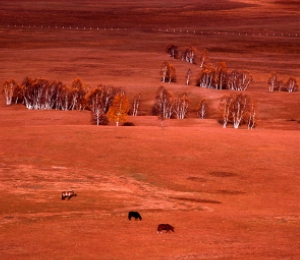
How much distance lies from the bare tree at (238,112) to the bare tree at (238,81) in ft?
103

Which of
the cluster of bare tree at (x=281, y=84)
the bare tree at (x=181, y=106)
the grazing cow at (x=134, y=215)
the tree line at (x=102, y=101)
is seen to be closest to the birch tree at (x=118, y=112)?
the tree line at (x=102, y=101)

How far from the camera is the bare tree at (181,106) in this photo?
95.1 metres

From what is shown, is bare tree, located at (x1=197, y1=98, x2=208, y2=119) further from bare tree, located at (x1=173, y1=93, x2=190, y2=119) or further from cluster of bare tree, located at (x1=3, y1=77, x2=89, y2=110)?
cluster of bare tree, located at (x1=3, y1=77, x2=89, y2=110)

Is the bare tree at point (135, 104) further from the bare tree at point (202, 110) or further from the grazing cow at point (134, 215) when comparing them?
the grazing cow at point (134, 215)

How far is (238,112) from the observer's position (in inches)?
3398

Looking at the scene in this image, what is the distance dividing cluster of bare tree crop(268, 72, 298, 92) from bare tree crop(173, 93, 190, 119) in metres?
34.7

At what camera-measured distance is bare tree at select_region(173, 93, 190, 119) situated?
9512 cm

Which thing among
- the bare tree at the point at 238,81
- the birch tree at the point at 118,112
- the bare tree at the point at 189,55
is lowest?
the birch tree at the point at 118,112

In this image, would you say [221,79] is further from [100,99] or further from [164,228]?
[164,228]

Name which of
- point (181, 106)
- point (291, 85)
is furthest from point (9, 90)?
point (291, 85)

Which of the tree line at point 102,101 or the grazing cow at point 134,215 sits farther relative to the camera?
the tree line at point 102,101

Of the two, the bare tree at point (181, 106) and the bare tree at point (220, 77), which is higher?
the bare tree at point (220, 77)

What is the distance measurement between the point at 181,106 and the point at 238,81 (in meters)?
31.8

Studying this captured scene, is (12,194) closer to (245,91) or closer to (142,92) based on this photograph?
(142,92)
